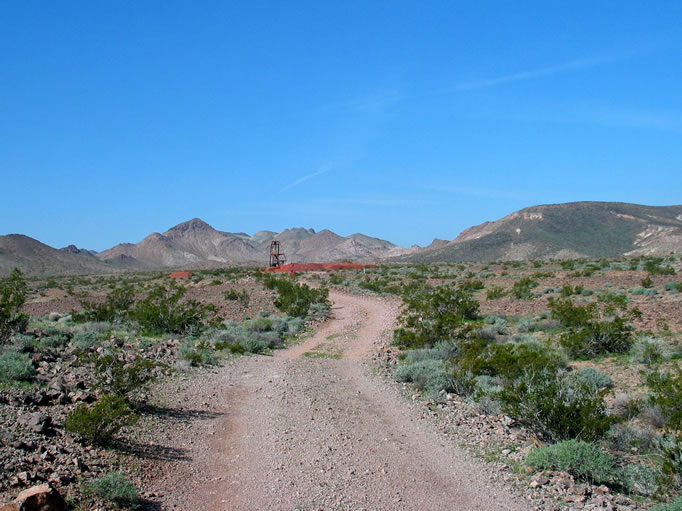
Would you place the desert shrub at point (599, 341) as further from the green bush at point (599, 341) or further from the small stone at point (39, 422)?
the small stone at point (39, 422)

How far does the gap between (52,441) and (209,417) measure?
307cm

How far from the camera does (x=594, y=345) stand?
14.9m

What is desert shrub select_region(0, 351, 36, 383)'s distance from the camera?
955 centimetres

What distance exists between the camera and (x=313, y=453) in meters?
8.09

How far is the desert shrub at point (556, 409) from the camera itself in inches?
322

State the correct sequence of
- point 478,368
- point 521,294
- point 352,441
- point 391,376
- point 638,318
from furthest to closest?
point 521,294
point 638,318
point 391,376
point 478,368
point 352,441

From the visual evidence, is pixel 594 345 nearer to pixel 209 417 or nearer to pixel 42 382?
pixel 209 417

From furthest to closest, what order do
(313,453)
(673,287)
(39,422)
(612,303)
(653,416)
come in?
1. (673,287)
2. (612,303)
3. (653,416)
4. (313,453)
5. (39,422)

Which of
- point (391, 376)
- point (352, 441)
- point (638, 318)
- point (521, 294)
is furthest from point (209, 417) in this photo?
point (521, 294)

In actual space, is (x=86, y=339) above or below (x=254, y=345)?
above

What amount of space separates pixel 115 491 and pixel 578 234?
117528 mm

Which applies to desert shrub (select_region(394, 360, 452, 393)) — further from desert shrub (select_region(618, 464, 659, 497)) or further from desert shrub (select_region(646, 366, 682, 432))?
desert shrub (select_region(618, 464, 659, 497))

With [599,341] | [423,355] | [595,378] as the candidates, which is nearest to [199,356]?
[423,355]

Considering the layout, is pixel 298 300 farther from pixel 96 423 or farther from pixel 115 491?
pixel 115 491
